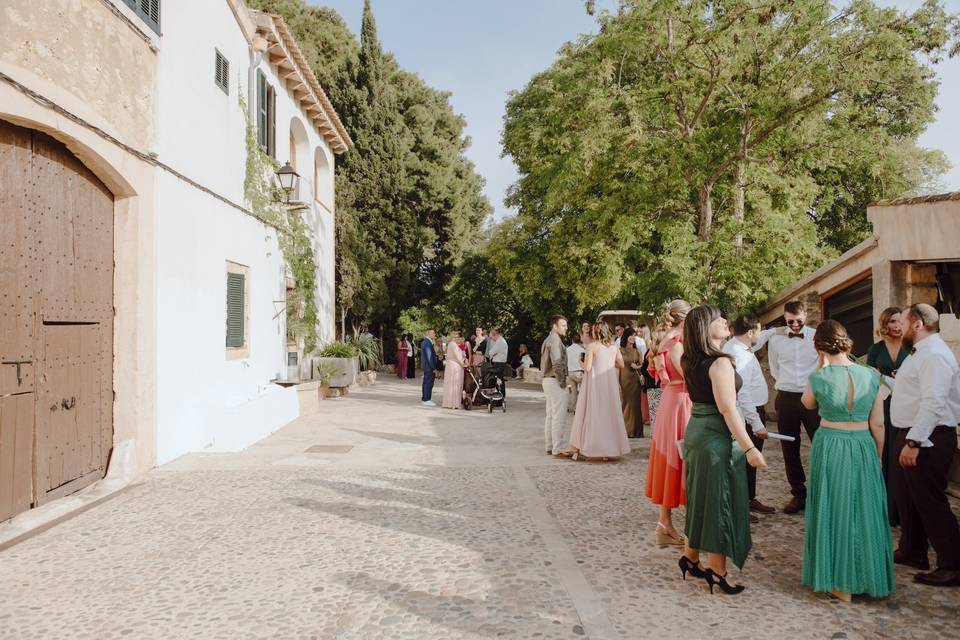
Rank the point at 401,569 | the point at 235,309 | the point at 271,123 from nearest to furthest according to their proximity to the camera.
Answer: the point at 401,569
the point at 235,309
the point at 271,123

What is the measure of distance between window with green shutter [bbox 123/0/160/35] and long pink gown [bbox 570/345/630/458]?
6.28m

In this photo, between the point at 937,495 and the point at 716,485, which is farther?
the point at 937,495

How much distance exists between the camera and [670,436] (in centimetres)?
534

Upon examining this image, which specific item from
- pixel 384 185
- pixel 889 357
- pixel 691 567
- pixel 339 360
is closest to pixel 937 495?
pixel 889 357

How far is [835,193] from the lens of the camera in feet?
66.9

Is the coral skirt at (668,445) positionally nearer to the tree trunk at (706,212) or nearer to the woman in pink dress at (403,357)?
the tree trunk at (706,212)

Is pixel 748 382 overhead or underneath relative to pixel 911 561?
overhead

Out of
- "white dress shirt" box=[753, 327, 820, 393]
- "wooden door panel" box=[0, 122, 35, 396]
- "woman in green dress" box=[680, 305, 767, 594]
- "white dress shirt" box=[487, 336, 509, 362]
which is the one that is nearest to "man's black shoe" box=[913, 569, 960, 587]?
"woman in green dress" box=[680, 305, 767, 594]

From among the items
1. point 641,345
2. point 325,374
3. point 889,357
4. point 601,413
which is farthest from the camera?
point 325,374

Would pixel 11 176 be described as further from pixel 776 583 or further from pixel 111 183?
pixel 776 583

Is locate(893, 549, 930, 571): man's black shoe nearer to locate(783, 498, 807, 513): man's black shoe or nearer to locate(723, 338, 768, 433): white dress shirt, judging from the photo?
locate(783, 498, 807, 513): man's black shoe

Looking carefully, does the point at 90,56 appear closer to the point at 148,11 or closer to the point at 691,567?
the point at 148,11

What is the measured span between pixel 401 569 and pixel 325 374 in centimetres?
1201

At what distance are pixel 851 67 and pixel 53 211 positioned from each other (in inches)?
477
